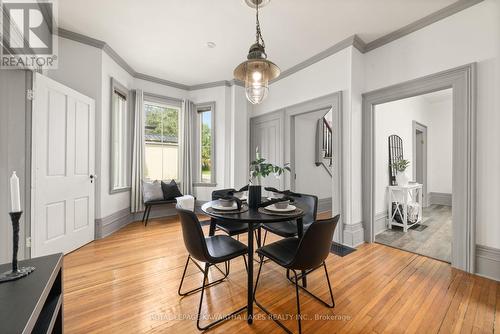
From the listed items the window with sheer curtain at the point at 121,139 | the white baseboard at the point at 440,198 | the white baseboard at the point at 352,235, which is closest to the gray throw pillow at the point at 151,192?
the window with sheer curtain at the point at 121,139

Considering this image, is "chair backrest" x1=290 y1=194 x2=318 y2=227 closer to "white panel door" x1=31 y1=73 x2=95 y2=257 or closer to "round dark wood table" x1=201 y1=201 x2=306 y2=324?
"round dark wood table" x1=201 y1=201 x2=306 y2=324

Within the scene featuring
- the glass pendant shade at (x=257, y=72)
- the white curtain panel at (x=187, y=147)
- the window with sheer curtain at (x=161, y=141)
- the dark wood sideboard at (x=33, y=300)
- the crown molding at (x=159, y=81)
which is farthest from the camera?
the white curtain panel at (x=187, y=147)

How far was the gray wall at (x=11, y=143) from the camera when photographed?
81.0 inches

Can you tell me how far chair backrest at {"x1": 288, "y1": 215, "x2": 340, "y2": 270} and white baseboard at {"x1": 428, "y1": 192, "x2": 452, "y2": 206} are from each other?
20.4ft

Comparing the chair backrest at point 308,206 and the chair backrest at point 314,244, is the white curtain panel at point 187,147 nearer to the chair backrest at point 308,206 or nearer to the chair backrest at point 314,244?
the chair backrest at point 308,206

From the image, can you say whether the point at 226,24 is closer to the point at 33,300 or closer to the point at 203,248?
the point at 203,248

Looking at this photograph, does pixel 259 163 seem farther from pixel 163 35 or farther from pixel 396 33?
pixel 396 33

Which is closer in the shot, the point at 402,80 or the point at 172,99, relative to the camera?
the point at 402,80

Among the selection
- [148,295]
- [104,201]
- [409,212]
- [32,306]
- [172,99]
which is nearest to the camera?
[32,306]

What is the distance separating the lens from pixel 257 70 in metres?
2.01

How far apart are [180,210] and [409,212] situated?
4302 millimetres

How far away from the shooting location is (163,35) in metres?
3.06

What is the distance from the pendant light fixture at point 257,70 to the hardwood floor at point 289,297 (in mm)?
2006

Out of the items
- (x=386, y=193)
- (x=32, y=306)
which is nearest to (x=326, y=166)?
(x=386, y=193)
